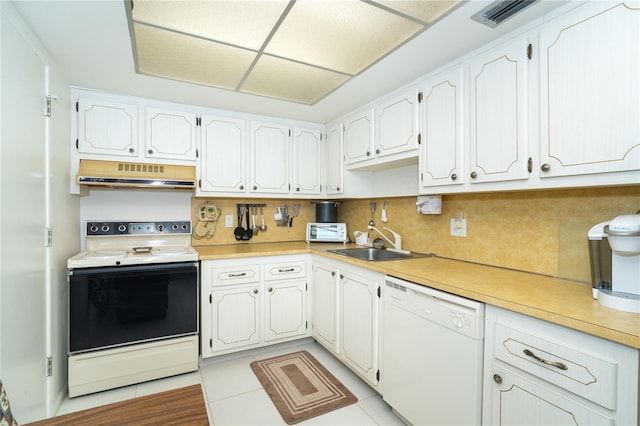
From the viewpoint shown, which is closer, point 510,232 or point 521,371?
point 521,371

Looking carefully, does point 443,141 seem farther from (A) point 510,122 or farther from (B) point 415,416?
(B) point 415,416

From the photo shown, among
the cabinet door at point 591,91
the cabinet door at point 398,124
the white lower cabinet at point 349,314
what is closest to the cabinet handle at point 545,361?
the cabinet door at point 591,91

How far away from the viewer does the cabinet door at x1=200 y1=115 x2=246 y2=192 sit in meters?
2.68

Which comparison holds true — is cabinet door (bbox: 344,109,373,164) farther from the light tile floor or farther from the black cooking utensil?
the light tile floor

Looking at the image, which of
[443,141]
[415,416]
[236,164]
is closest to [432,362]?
[415,416]

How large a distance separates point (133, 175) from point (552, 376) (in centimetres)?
272

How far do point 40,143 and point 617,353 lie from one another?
8.74 ft

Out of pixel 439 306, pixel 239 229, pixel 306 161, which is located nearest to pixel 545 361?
pixel 439 306

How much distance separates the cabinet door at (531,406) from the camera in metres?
0.98

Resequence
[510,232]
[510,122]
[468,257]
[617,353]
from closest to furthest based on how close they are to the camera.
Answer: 1. [617,353]
2. [510,122]
3. [510,232]
4. [468,257]

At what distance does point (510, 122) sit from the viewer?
4.95 feet

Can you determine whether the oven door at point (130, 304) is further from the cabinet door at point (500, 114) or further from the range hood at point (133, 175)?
the cabinet door at point (500, 114)

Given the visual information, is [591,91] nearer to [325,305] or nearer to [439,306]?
[439,306]

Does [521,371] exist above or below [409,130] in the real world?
below
